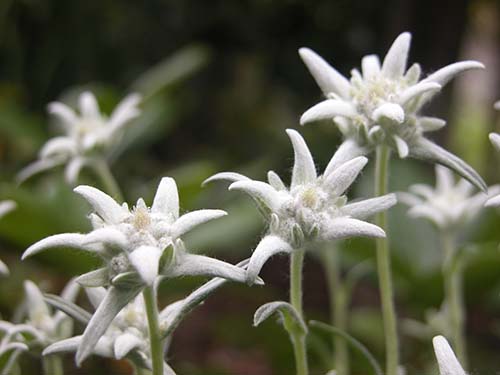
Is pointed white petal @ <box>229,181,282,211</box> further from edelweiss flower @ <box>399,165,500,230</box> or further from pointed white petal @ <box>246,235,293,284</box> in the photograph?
edelweiss flower @ <box>399,165,500,230</box>

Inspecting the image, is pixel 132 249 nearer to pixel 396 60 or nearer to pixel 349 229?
pixel 349 229

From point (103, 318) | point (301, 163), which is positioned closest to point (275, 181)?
point (301, 163)

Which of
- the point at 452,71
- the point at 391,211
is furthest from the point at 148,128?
the point at 452,71

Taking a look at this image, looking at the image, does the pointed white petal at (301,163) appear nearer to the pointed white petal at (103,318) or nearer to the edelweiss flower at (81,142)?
the pointed white petal at (103,318)

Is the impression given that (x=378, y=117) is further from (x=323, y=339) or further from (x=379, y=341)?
(x=379, y=341)

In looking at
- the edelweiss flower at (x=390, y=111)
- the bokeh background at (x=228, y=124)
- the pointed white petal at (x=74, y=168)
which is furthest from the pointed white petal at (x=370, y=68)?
the bokeh background at (x=228, y=124)

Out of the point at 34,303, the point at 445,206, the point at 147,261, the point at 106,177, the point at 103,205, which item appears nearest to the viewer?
the point at 147,261
